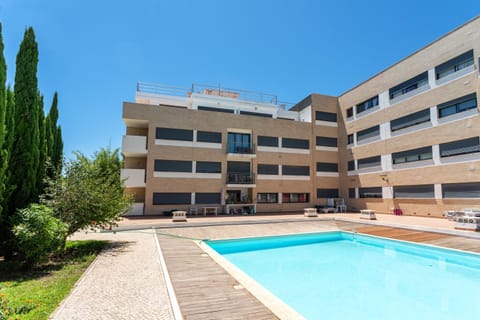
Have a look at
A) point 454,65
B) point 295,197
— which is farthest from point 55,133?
point 454,65

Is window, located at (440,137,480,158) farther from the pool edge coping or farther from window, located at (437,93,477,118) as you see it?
the pool edge coping

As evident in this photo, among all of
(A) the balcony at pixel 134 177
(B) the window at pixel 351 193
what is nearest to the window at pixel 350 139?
(B) the window at pixel 351 193

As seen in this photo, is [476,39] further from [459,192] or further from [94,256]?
[94,256]

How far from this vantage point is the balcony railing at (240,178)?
22.7 metres

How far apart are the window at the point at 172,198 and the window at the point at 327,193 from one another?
13.5 metres

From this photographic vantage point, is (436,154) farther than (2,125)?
Yes

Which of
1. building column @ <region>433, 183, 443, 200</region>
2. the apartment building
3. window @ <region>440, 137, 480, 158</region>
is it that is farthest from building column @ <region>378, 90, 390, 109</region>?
building column @ <region>433, 183, 443, 200</region>

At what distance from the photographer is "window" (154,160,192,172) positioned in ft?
68.3

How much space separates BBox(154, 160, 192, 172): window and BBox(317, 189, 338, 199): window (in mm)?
13760

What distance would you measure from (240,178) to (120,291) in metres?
18.0

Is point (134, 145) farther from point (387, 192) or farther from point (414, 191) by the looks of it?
point (414, 191)

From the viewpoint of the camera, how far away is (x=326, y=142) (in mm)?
26625

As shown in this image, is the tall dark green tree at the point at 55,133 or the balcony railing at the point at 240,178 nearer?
the tall dark green tree at the point at 55,133

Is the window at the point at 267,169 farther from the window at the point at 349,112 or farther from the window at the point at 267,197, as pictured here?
the window at the point at 349,112
